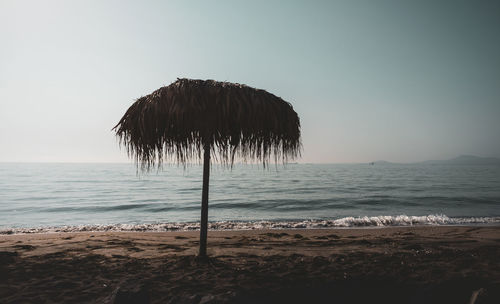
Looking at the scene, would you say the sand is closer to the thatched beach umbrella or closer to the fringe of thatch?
the thatched beach umbrella

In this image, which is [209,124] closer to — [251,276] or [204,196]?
[204,196]

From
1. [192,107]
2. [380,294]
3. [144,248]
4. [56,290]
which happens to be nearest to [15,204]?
[144,248]

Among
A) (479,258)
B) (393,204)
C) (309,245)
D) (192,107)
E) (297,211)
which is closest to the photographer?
(192,107)

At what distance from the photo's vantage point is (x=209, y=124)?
174 inches

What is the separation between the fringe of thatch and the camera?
4.37 meters

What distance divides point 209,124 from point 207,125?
0.12 feet

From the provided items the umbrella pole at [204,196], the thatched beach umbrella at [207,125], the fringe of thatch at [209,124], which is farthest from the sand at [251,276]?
the fringe of thatch at [209,124]

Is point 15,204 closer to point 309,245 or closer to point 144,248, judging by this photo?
point 144,248

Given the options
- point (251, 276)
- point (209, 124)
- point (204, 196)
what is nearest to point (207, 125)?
point (209, 124)

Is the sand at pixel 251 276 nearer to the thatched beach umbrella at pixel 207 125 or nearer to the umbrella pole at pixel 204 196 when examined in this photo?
the umbrella pole at pixel 204 196

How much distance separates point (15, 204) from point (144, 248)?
67.9 ft

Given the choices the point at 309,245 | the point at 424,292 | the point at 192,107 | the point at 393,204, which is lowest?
the point at 393,204

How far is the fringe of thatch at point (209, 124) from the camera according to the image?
4371mm

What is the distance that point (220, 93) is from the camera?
445cm
